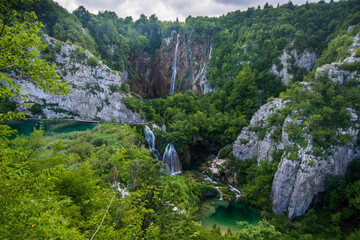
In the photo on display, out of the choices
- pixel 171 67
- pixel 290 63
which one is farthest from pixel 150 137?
pixel 171 67

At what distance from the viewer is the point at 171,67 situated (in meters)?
59.2

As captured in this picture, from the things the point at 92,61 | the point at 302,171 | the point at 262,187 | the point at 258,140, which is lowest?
the point at 262,187

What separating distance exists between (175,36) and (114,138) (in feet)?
160

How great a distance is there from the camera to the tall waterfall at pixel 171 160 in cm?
2847

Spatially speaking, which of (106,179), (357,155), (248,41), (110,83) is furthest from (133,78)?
(357,155)

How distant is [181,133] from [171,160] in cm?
448

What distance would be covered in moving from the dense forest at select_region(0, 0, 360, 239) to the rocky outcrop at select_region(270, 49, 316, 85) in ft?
1.27

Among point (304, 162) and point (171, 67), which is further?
point (171, 67)

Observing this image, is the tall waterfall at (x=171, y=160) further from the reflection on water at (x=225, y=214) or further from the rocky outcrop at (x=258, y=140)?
the rocky outcrop at (x=258, y=140)

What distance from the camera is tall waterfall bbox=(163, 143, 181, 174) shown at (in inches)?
1121

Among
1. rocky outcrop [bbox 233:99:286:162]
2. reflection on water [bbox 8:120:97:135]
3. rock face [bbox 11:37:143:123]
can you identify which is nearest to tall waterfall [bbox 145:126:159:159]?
rock face [bbox 11:37:143:123]

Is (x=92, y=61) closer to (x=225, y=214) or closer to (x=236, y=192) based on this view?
(x=236, y=192)

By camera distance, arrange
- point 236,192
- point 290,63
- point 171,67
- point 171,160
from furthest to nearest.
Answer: point 171,67 → point 290,63 → point 171,160 → point 236,192

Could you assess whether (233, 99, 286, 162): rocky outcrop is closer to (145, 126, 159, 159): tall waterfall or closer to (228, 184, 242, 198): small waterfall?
(228, 184, 242, 198): small waterfall
